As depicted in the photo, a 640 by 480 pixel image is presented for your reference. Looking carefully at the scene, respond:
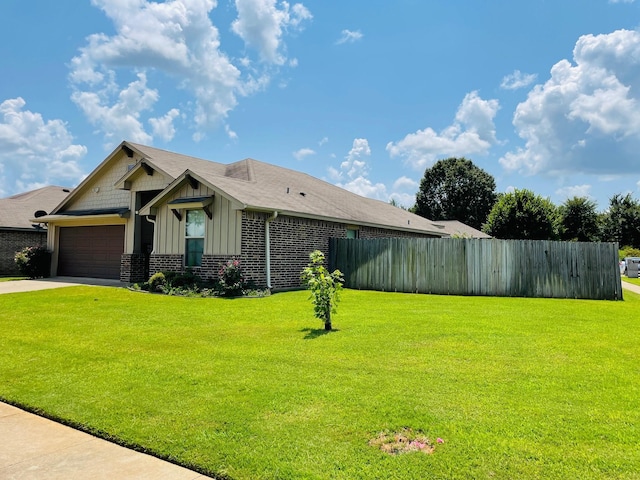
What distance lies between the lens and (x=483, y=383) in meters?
4.57

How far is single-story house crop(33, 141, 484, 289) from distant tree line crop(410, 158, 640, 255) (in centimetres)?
1341

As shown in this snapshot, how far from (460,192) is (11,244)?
4643cm

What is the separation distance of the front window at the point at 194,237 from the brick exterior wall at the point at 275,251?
341mm

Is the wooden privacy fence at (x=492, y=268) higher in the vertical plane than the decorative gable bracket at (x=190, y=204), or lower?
lower

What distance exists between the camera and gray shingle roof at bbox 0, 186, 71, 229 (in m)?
22.8

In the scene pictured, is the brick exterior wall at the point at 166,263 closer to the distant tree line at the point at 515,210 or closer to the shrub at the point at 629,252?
the distant tree line at the point at 515,210

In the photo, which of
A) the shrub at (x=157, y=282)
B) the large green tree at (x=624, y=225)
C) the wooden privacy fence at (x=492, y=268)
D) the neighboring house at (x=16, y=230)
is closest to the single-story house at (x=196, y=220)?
the shrub at (x=157, y=282)

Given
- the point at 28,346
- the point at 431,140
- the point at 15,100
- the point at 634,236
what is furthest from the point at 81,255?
the point at 634,236

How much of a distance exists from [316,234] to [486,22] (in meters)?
9.84

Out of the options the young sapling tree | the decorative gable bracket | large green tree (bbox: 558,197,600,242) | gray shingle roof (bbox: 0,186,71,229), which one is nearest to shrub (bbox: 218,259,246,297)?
the decorative gable bracket

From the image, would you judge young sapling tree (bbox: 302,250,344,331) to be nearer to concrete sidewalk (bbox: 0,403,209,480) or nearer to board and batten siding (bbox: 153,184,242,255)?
concrete sidewalk (bbox: 0,403,209,480)

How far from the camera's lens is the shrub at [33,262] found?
19828mm

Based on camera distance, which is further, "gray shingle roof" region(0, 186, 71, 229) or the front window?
"gray shingle roof" region(0, 186, 71, 229)

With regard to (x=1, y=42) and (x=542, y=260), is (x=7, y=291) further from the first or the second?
(x=542, y=260)
